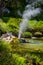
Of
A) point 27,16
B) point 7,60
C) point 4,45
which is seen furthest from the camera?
point 27,16

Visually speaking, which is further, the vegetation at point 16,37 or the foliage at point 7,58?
the vegetation at point 16,37

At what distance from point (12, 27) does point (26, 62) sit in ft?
55.5

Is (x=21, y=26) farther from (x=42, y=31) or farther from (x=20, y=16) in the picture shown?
(x=20, y=16)

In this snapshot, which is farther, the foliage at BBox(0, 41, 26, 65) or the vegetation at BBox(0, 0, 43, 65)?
the vegetation at BBox(0, 0, 43, 65)

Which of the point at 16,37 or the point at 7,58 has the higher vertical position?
the point at 16,37

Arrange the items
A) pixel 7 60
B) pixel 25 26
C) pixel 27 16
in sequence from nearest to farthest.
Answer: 1. pixel 7 60
2. pixel 25 26
3. pixel 27 16

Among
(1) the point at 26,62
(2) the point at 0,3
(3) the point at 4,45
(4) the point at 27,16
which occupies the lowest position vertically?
(1) the point at 26,62

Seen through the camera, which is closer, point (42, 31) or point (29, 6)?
point (42, 31)

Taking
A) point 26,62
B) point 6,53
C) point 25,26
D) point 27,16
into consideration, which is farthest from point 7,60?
point 27,16

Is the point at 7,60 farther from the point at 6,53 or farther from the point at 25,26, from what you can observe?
the point at 25,26

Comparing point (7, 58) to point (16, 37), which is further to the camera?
point (16, 37)

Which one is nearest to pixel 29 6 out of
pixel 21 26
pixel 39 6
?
pixel 39 6

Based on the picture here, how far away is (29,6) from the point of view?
37250 mm

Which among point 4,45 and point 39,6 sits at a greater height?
point 39,6
